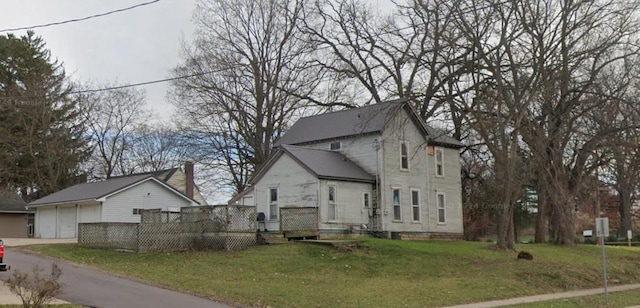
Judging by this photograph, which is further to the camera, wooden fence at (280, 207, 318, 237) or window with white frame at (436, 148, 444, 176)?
window with white frame at (436, 148, 444, 176)

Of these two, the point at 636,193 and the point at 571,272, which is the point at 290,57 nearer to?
the point at 571,272

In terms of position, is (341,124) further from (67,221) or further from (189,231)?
(67,221)

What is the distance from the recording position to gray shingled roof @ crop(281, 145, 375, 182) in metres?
33.3

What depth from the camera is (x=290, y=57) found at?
50656 mm

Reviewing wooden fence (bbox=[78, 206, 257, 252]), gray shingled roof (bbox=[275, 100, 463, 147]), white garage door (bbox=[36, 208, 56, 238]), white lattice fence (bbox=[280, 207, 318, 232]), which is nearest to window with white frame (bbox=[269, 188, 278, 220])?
white lattice fence (bbox=[280, 207, 318, 232])

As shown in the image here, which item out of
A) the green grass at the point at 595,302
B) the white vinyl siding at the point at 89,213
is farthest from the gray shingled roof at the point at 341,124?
the green grass at the point at 595,302

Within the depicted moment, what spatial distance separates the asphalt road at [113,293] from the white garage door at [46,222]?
923 inches

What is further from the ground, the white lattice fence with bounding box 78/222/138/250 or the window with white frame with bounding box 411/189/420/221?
the window with white frame with bounding box 411/189/420/221

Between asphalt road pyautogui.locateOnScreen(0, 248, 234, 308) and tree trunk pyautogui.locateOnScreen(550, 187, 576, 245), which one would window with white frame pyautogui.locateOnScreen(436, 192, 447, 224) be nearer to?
tree trunk pyautogui.locateOnScreen(550, 187, 576, 245)

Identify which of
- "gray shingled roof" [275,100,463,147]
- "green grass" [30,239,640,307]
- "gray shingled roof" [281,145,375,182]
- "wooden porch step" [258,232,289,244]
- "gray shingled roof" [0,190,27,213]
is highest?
"gray shingled roof" [275,100,463,147]

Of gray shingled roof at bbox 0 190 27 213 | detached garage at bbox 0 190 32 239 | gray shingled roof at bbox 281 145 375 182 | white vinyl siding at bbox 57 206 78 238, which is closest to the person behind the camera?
gray shingled roof at bbox 281 145 375 182

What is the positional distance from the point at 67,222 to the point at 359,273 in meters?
26.5

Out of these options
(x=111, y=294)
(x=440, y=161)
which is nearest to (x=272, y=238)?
(x=111, y=294)

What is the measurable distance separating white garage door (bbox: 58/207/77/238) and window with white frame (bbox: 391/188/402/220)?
20.9 metres
